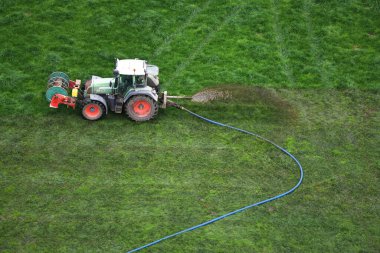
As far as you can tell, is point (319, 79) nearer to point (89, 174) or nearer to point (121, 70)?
point (121, 70)

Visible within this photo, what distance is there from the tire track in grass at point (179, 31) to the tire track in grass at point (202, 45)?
0.88 metres

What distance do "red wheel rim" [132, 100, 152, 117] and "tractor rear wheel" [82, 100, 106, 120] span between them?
Result: 81 centimetres

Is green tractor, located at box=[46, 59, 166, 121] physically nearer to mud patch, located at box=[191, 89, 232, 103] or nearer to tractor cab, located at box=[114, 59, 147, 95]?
tractor cab, located at box=[114, 59, 147, 95]

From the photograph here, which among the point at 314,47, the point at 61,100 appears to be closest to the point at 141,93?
the point at 61,100

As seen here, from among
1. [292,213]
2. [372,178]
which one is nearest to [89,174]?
[292,213]

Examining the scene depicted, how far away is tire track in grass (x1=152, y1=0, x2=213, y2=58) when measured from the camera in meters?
17.6

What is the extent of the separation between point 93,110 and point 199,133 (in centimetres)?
275

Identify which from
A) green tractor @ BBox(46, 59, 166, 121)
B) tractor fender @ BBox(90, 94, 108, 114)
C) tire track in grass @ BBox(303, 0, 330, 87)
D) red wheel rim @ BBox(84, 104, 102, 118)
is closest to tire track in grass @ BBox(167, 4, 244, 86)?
green tractor @ BBox(46, 59, 166, 121)

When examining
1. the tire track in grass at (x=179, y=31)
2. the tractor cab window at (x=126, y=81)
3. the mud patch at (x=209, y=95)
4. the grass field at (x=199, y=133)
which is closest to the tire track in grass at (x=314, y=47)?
the grass field at (x=199, y=133)

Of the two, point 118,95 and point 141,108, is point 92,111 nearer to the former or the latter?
point 118,95

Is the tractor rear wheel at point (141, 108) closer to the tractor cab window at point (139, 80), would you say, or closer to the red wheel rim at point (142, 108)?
the red wheel rim at point (142, 108)

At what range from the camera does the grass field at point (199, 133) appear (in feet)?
37.3

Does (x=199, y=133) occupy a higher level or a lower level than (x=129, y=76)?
lower

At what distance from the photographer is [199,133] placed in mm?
14203
